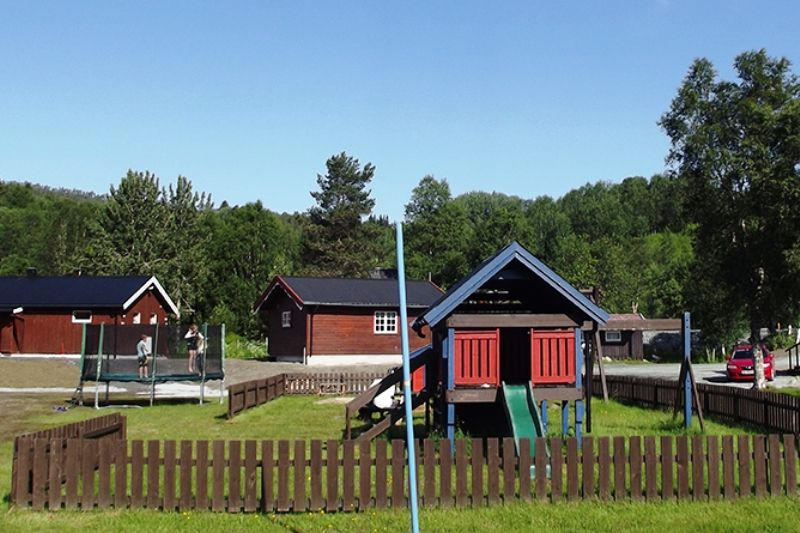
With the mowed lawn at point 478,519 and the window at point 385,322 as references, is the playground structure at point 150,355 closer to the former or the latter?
the mowed lawn at point 478,519

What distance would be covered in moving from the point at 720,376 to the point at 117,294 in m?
34.1

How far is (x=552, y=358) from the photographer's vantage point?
55.0 feet

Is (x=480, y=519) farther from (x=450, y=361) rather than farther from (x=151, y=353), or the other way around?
(x=151, y=353)

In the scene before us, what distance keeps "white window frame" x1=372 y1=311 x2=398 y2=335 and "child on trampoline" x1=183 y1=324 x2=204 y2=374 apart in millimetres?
19998

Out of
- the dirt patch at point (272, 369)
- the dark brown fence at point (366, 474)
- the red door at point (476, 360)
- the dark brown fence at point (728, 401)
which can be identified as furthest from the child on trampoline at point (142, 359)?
the dark brown fence at point (728, 401)

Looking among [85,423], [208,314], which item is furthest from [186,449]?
[208,314]

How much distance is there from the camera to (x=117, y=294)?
4769 centimetres

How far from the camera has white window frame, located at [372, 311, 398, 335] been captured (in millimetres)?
48312

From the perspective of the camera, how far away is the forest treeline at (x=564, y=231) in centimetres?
3419

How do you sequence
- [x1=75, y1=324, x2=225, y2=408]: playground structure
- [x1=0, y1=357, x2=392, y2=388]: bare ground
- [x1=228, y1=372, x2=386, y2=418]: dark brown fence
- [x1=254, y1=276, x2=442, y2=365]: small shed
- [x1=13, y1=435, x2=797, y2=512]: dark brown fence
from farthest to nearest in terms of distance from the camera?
[x1=254, y1=276, x2=442, y2=365]: small shed, [x1=0, y1=357, x2=392, y2=388]: bare ground, [x1=228, y1=372, x2=386, y2=418]: dark brown fence, [x1=75, y1=324, x2=225, y2=408]: playground structure, [x1=13, y1=435, x2=797, y2=512]: dark brown fence

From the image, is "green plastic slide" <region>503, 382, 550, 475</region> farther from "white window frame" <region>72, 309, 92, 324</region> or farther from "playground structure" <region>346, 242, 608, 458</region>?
"white window frame" <region>72, 309, 92, 324</region>

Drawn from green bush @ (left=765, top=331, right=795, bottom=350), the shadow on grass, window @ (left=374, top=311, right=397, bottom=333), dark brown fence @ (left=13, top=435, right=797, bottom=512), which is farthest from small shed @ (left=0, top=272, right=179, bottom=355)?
green bush @ (left=765, top=331, right=795, bottom=350)

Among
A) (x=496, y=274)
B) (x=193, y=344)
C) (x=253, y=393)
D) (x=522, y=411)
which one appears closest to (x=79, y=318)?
(x=193, y=344)

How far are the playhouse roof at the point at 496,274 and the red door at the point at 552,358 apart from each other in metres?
0.81
